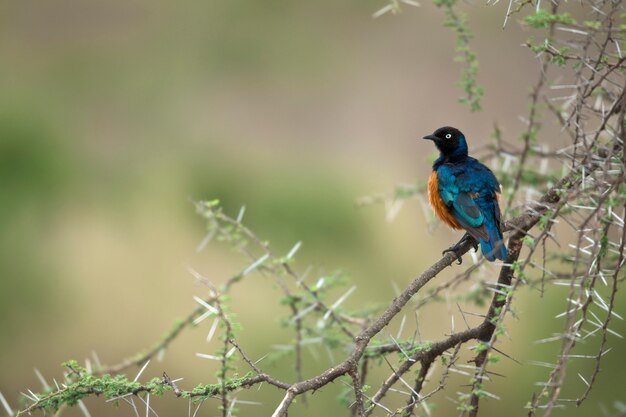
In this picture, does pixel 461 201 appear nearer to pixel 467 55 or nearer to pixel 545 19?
pixel 467 55

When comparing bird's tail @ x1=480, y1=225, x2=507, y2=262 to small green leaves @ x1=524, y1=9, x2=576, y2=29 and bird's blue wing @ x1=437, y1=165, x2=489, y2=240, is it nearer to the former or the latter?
bird's blue wing @ x1=437, y1=165, x2=489, y2=240

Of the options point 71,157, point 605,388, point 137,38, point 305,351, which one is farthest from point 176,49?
point 605,388

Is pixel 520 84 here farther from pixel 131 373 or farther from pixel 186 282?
pixel 131 373

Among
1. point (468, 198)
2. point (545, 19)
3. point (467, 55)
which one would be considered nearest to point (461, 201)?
point (468, 198)

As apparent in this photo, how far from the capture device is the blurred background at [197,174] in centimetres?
899

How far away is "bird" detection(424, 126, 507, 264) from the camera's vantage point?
211 inches

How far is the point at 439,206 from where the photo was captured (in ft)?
18.8

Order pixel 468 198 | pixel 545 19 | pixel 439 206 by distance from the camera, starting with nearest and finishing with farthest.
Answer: pixel 545 19 < pixel 468 198 < pixel 439 206

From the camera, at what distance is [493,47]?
40.7 ft

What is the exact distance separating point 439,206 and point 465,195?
0.21 metres

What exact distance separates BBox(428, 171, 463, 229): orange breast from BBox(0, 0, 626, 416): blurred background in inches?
100

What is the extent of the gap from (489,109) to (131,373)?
214 inches

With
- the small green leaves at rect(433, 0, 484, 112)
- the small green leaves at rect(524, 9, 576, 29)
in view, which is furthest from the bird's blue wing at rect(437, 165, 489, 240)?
the small green leaves at rect(524, 9, 576, 29)

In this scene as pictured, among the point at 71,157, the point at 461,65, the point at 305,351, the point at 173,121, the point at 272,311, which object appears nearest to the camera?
the point at 305,351
